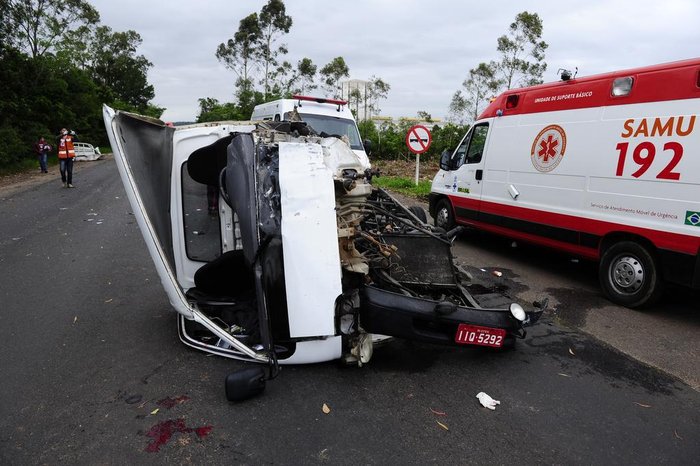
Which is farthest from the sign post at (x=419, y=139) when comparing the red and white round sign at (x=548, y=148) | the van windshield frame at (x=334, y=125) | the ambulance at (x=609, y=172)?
the red and white round sign at (x=548, y=148)

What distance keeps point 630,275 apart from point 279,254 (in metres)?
4.01

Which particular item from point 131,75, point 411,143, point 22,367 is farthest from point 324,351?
point 131,75

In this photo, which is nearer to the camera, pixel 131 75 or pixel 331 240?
pixel 331 240

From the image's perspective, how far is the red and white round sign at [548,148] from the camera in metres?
5.63

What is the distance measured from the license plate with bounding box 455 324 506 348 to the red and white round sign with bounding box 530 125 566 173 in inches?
125

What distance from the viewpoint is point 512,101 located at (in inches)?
254

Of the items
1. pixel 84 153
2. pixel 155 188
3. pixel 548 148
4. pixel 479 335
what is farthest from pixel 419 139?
pixel 84 153

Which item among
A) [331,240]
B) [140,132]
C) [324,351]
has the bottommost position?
[324,351]

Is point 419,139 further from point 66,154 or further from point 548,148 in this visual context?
point 66,154

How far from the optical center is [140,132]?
12.2 feet

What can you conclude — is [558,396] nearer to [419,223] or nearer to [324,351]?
[324,351]

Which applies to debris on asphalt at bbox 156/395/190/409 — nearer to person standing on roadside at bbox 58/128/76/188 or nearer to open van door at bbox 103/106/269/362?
open van door at bbox 103/106/269/362

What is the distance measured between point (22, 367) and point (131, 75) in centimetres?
6074

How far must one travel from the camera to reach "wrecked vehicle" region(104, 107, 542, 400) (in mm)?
2967
